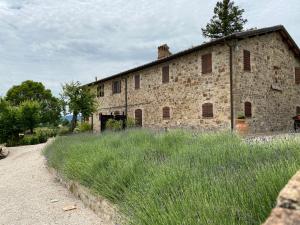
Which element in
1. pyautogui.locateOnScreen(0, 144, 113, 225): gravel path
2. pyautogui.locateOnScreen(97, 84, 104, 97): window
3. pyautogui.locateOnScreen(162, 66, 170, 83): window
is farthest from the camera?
pyautogui.locateOnScreen(97, 84, 104, 97): window

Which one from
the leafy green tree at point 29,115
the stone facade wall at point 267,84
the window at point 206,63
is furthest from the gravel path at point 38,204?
the leafy green tree at point 29,115

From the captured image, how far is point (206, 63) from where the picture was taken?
14.7 metres

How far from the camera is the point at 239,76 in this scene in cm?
1360

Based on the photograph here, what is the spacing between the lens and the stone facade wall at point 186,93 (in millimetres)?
13781

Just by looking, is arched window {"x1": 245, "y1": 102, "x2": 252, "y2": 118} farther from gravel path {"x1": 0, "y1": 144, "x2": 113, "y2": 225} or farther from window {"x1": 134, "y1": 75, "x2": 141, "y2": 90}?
gravel path {"x1": 0, "y1": 144, "x2": 113, "y2": 225}

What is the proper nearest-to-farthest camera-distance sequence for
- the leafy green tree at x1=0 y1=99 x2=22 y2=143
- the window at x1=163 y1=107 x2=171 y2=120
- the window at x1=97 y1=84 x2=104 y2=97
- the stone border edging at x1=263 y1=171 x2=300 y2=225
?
the stone border edging at x1=263 y1=171 x2=300 y2=225 → the window at x1=163 y1=107 x2=171 y2=120 → the leafy green tree at x1=0 y1=99 x2=22 y2=143 → the window at x1=97 y1=84 x2=104 y2=97

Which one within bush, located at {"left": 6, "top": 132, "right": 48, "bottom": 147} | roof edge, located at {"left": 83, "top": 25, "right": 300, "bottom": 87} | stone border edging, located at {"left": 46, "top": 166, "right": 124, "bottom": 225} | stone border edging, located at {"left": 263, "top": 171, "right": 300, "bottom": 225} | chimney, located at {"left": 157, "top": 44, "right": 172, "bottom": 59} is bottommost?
bush, located at {"left": 6, "top": 132, "right": 48, "bottom": 147}

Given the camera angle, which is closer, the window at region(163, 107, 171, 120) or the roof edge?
the roof edge

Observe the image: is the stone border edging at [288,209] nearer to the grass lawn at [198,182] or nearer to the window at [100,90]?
the grass lawn at [198,182]

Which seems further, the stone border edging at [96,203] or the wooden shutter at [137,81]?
the wooden shutter at [137,81]

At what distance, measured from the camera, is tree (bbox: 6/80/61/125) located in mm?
38031

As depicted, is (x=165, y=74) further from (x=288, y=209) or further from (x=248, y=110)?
(x=288, y=209)

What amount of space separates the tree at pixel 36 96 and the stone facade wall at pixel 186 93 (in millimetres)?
19944

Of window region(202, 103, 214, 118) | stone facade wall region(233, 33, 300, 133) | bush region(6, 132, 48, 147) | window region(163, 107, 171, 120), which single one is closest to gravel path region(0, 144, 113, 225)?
window region(202, 103, 214, 118)
